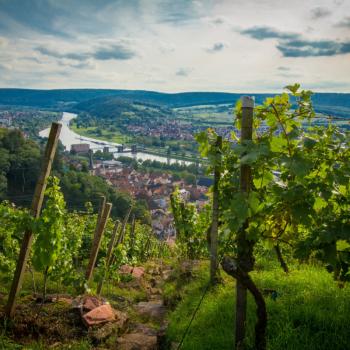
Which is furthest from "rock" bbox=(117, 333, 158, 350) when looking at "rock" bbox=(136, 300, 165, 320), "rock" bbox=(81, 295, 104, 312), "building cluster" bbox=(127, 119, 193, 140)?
"building cluster" bbox=(127, 119, 193, 140)

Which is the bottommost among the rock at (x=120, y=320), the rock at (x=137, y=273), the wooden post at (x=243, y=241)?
the rock at (x=137, y=273)

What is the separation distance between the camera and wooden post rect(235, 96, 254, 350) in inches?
140

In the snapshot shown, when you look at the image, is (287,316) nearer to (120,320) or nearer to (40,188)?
(120,320)

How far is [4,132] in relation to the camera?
55.0 metres

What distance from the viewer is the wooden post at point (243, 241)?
3549 mm

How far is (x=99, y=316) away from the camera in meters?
5.93

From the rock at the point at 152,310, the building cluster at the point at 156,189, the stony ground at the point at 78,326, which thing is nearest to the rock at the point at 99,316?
the stony ground at the point at 78,326

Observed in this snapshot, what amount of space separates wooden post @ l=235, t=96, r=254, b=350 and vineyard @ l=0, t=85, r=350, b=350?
0.03 feet

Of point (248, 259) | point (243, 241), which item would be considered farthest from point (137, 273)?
point (243, 241)

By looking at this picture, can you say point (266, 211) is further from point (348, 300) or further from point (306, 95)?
point (348, 300)

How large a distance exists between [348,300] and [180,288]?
357 cm

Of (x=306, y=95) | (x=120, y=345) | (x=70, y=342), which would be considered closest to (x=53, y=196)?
(x=70, y=342)

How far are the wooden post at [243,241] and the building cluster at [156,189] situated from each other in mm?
50975

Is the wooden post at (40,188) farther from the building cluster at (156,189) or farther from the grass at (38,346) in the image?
the building cluster at (156,189)
